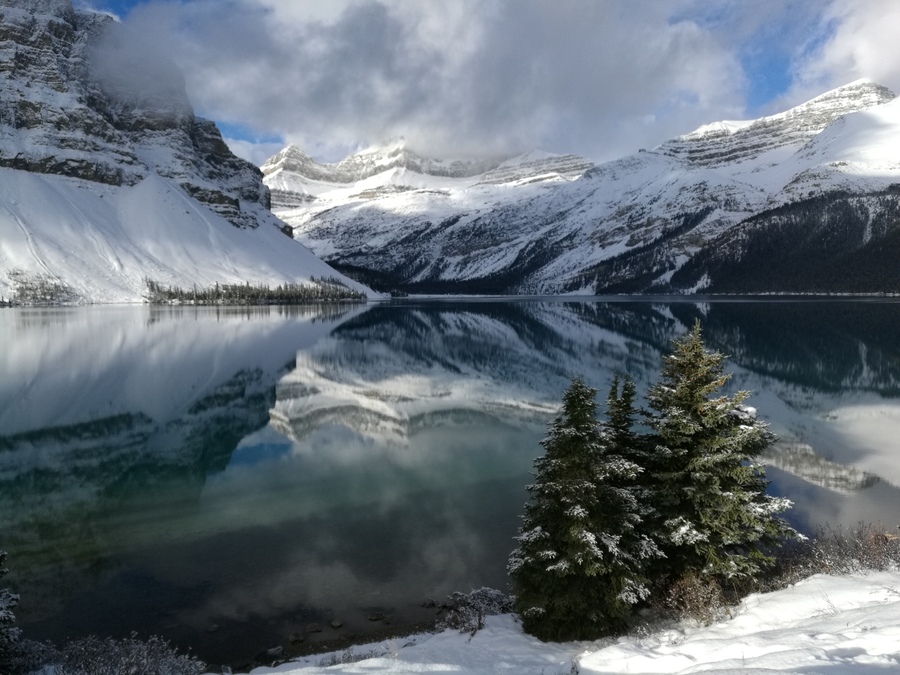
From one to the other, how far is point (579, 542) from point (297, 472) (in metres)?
18.7

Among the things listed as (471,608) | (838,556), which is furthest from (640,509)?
(838,556)

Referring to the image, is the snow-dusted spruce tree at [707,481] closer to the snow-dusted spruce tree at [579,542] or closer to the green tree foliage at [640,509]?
the green tree foliage at [640,509]

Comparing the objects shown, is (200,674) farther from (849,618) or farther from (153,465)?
(153,465)

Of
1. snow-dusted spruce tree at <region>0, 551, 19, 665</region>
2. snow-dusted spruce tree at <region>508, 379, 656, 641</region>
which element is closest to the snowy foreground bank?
snow-dusted spruce tree at <region>508, 379, 656, 641</region>

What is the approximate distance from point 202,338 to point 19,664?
8493 centimetres

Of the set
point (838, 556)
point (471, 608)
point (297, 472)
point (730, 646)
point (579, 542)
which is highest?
point (579, 542)

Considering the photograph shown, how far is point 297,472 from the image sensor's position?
2917 cm

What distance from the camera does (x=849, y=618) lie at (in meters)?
11.1

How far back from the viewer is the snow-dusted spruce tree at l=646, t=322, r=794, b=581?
50.7 ft

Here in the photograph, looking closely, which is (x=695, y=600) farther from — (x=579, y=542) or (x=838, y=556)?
(x=838, y=556)

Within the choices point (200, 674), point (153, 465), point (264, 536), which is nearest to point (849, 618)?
point (200, 674)

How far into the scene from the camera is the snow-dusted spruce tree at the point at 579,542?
552 inches

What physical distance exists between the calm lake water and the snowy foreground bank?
10.1ft

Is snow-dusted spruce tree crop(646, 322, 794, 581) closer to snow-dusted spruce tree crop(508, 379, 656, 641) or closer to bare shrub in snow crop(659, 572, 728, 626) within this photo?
bare shrub in snow crop(659, 572, 728, 626)
